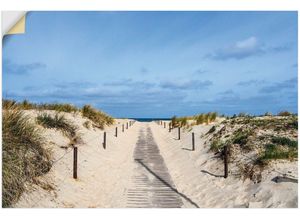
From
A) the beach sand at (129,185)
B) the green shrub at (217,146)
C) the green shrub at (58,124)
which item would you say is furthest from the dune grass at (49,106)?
the green shrub at (217,146)

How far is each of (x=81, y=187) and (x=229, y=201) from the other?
3.19 metres

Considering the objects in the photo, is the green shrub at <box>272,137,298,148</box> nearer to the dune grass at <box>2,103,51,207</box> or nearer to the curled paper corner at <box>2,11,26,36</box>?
the dune grass at <box>2,103,51,207</box>

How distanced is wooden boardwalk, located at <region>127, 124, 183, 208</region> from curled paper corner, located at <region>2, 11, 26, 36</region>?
3.65 meters

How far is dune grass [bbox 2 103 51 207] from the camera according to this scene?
6082 mm

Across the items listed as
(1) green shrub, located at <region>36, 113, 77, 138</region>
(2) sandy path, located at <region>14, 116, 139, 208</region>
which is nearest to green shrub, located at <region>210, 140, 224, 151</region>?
(2) sandy path, located at <region>14, 116, 139, 208</region>

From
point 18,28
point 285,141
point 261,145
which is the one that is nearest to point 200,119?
point 261,145

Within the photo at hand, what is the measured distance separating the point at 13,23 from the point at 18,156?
2284 mm

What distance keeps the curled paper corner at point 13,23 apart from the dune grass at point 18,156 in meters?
1.61
